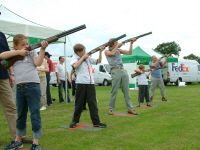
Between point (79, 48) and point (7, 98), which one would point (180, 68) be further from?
point (7, 98)

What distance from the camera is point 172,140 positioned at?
4.11 metres

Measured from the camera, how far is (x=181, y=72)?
979 inches

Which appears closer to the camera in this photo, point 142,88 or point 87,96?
point 87,96

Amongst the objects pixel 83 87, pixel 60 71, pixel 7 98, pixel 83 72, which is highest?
pixel 60 71

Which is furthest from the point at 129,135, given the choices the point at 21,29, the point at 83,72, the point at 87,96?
the point at 21,29

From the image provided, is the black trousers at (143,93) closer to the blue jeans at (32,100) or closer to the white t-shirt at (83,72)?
the white t-shirt at (83,72)

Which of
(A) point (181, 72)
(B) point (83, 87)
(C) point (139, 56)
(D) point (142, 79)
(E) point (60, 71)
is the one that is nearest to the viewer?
(B) point (83, 87)

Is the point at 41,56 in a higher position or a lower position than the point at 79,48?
lower

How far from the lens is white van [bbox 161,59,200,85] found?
2342cm

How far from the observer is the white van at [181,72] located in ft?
76.8

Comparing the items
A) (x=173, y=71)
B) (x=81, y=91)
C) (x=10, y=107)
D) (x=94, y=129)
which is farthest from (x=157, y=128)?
(x=173, y=71)

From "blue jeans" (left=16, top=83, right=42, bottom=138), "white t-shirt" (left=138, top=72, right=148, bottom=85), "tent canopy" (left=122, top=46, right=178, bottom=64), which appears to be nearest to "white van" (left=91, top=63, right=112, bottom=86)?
"tent canopy" (left=122, top=46, right=178, bottom=64)

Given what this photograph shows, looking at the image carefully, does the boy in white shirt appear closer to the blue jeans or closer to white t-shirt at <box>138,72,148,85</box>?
the blue jeans

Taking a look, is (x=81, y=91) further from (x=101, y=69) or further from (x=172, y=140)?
(x=101, y=69)
